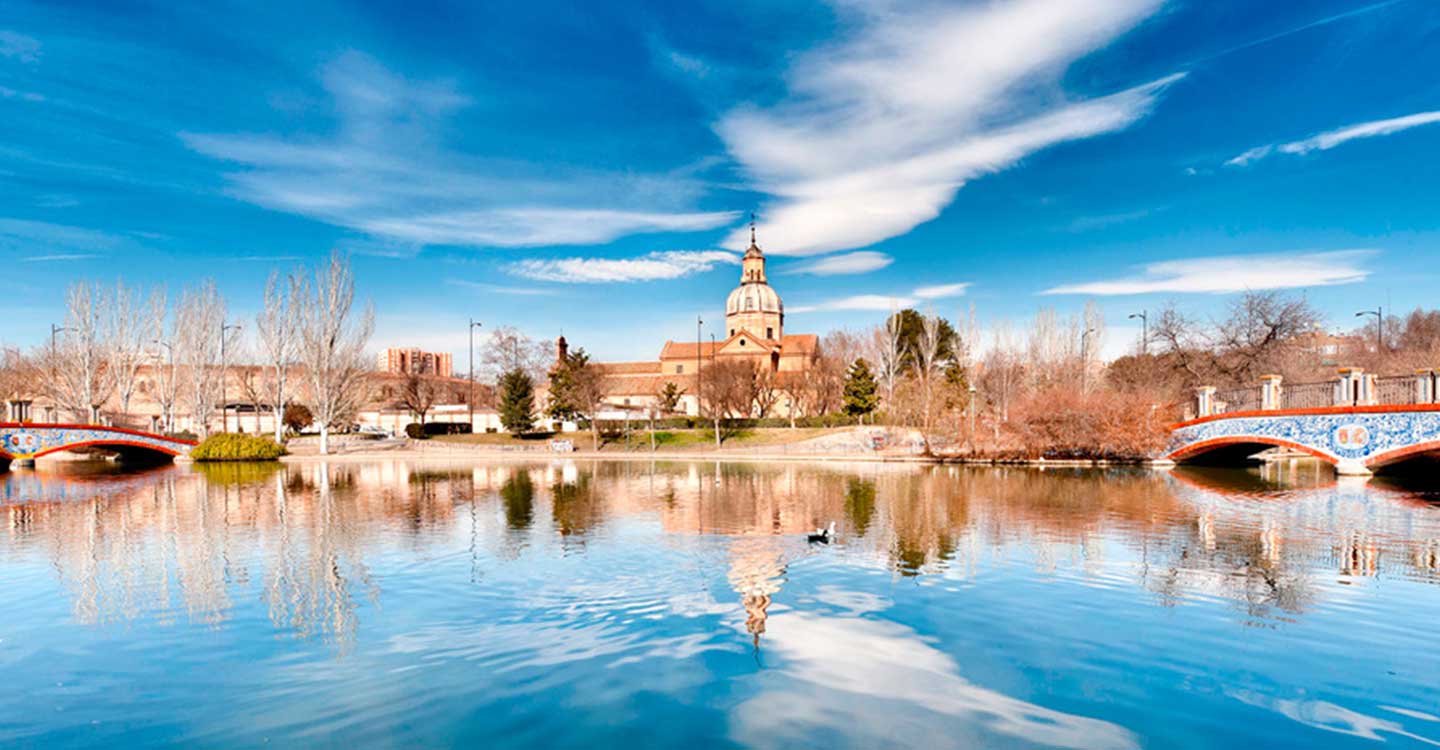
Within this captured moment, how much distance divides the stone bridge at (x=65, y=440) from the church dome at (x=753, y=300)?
62.4 metres

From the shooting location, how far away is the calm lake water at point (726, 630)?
643 centimetres

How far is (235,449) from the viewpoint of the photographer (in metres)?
42.5

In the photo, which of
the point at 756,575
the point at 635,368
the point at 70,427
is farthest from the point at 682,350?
the point at 756,575

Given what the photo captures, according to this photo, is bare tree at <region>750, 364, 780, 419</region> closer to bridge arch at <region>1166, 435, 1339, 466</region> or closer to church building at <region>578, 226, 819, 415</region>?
church building at <region>578, 226, 819, 415</region>

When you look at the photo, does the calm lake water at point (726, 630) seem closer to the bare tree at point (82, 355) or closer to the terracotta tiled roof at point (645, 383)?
the bare tree at point (82, 355)

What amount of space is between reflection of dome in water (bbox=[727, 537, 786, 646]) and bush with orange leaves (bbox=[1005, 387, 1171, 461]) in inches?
991

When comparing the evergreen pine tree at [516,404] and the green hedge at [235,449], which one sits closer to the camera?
the green hedge at [235,449]

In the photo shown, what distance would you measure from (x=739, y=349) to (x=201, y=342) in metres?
50.2

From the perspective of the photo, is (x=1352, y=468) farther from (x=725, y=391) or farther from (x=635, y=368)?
(x=635, y=368)

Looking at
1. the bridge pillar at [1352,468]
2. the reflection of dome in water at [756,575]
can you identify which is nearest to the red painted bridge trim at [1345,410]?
the bridge pillar at [1352,468]

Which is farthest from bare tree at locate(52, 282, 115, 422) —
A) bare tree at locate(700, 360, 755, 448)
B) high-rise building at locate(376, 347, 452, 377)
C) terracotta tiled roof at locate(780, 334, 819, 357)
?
high-rise building at locate(376, 347, 452, 377)

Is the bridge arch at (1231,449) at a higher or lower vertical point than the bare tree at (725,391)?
lower

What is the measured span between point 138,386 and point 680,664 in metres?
110

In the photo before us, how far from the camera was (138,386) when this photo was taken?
306ft
